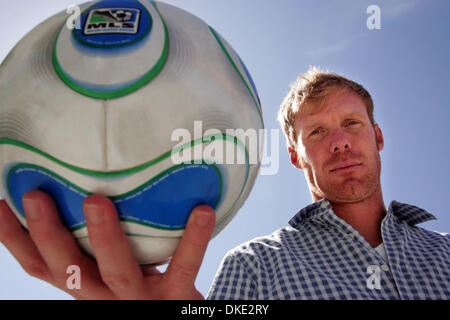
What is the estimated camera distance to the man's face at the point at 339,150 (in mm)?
2543

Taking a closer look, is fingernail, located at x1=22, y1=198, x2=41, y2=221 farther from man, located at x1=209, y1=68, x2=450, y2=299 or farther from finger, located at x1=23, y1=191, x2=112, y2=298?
man, located at x1=209, y1=68, x2=450, y2=299

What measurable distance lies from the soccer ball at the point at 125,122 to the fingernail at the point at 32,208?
67 mm

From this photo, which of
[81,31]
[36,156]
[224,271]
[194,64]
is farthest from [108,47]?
[224,271]

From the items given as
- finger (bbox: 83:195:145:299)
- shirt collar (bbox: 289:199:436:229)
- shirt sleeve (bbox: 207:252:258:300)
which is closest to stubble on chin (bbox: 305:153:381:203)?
shirt collar (bbox: 289:199:436:229)

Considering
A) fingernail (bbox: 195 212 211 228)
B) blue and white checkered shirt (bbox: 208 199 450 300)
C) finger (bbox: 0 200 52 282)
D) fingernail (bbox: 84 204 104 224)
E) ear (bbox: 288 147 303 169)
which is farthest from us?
ear (bbox: 288 147 303 169)

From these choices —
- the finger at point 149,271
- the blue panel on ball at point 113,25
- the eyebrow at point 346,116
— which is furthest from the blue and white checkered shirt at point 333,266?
the blue panel on ball at point 113,25

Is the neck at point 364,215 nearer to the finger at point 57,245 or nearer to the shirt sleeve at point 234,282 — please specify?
the shirt sleeve at point 234,282

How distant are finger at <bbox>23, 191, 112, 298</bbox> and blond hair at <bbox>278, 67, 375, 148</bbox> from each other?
2.02 m

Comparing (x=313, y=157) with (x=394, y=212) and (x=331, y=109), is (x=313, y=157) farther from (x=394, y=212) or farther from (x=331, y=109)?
(x=394, y=212)

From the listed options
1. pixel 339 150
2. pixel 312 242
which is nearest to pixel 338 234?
pixel 312 242

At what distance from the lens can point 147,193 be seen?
1289 millimetres

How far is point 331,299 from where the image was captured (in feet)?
6.18

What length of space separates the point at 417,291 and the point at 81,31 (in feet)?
6.91

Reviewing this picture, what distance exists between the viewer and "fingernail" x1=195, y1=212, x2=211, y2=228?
1.34 meters
